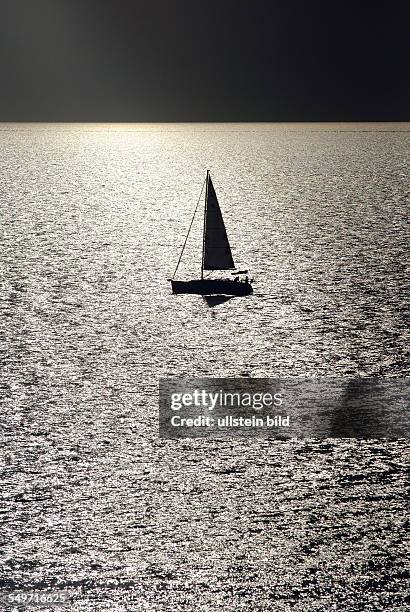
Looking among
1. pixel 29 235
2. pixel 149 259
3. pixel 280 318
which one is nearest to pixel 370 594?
pixel 280 318

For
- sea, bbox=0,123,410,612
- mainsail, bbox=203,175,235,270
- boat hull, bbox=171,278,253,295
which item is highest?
mainsail, bbox=203,175,235,270

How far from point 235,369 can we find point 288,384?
5.66 feet

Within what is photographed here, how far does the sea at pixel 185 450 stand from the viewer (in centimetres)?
1401

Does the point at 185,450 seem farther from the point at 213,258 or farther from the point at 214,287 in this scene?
the point at 214,287

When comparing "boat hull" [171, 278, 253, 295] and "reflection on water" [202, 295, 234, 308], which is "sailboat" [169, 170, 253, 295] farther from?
"reflection on water" [202, 295, 234, 308]

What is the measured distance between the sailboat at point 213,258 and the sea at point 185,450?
1.81ft

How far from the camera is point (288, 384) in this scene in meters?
23.8

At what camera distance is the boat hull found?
37.0 meters

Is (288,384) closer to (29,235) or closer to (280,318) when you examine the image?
(280,318)

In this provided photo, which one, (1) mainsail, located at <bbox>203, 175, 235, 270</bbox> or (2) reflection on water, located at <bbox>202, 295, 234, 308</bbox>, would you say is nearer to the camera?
(1) mainsail, located at <bbox>203, 175, 235, 270</bbox>

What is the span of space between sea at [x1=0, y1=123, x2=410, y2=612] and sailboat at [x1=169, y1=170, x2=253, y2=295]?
21.8 inches
